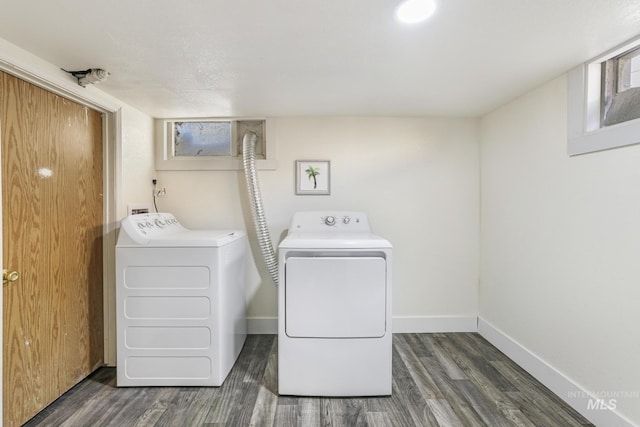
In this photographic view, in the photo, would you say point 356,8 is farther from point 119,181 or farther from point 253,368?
point 253,368

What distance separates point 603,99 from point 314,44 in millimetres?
1626

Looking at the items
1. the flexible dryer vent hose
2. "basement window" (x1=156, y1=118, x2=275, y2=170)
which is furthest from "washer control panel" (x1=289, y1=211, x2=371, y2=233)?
"basement window" (x1=156, y1=118, x2=275, y2=170)

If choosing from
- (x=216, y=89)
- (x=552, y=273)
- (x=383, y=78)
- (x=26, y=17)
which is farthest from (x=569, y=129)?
(x=26, y=17)

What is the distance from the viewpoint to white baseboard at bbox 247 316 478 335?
2715mm

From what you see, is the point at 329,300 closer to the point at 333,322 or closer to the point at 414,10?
the point at 333,322

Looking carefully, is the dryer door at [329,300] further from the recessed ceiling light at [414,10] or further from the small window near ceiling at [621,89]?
the small window near ceiling at [621,89]

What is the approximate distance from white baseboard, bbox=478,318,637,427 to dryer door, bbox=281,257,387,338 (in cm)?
111

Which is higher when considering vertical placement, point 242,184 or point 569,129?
point 569,129

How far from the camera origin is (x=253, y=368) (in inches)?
84.5

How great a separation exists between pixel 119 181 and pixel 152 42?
44.6 inches

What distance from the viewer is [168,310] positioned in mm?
1895

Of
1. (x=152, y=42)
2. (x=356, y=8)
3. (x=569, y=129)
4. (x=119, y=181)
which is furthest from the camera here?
(x=119, y=181)

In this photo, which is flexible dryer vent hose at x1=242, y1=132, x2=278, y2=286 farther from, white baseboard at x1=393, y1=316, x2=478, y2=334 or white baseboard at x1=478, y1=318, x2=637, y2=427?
white baseboard at x1=478, y1=318, x2=637, y2=427

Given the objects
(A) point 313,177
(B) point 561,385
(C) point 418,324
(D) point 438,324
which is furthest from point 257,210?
(B) point 561,385
